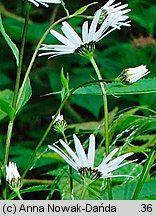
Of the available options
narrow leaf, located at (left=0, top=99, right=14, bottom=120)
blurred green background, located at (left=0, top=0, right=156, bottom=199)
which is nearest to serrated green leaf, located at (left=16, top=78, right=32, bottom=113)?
narrow leaf, located at (left=0, top=99, right=14, bottom=120)

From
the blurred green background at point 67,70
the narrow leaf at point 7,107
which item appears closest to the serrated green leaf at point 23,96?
the narrow leaf at point 7,107

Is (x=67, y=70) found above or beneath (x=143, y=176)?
above

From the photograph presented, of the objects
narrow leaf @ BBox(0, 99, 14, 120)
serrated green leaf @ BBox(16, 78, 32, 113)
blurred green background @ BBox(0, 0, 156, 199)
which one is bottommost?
narrow leaf @ BBox(0, 99, 14, 120)

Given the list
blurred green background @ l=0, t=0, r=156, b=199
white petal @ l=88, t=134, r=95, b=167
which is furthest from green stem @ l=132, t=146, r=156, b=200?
blurred green background @ l=0, t=0, r=156, b=199

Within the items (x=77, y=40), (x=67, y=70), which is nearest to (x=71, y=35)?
(x=77, y=40)

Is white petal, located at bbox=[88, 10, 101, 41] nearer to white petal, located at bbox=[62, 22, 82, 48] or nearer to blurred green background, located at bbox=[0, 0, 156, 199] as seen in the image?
white petal, located at bbox=[62, 22, 82, 48]

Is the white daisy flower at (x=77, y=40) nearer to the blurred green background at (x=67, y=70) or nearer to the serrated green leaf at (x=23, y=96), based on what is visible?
the serrated green leaf at (x=23, y=96)

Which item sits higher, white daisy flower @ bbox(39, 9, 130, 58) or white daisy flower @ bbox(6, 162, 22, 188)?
white daisy flower @ bbox(39, 9, 130, 58)

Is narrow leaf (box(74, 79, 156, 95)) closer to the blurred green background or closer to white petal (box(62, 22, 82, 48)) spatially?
white petal (box(62, 22, 82, 48))

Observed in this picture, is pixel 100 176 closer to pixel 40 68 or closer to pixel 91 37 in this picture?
pixel 91 37

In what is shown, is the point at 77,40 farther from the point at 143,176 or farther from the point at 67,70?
the point at 67,70

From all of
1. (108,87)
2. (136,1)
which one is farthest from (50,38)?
(108,87)

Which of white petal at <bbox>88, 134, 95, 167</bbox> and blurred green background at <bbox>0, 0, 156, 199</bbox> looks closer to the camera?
white petal at <bbox>88, 134, 95, 167</bbox>
